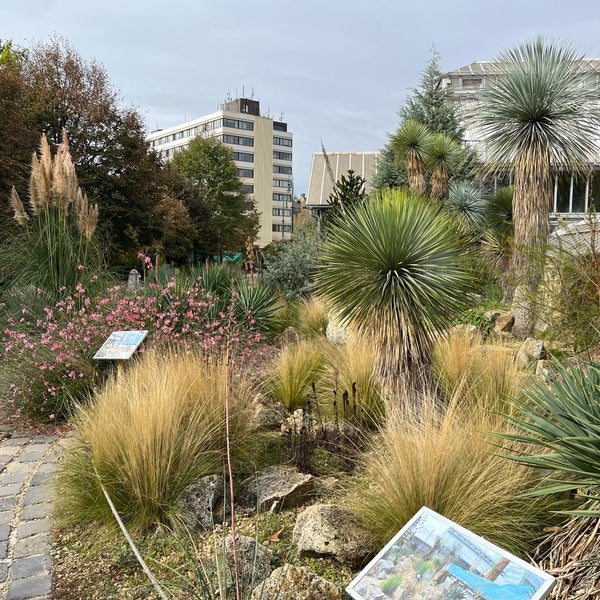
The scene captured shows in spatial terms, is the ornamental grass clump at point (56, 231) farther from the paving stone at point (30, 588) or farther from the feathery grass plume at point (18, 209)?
the paving stone at point (30, 588)

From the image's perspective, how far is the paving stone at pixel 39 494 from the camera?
4191mm

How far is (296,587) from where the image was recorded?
102 inches

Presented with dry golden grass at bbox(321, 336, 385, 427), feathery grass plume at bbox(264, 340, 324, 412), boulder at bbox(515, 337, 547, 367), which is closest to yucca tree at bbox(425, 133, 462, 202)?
boulder at bbox(515, 337, 547, 367)

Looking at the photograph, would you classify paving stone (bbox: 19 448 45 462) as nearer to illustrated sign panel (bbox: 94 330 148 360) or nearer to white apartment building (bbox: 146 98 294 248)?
illustrated sign panel (bbox: 94 330 148 360)

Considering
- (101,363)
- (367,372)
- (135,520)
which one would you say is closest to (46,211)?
(101,363)

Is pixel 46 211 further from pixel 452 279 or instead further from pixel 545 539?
pixel 545 539

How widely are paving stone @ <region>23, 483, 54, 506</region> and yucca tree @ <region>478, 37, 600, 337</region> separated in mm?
8284

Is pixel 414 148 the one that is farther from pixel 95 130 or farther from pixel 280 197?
pixel 280 197

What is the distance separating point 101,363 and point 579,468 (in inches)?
205

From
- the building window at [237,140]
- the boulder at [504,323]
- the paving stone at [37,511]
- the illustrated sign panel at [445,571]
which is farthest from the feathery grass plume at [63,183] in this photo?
the building window at [237,140]

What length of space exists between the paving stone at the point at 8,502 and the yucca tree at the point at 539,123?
8.50 m

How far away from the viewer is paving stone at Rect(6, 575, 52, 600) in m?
2.99

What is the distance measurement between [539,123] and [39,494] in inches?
400

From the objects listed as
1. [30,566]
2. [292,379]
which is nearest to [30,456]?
[30,566]
